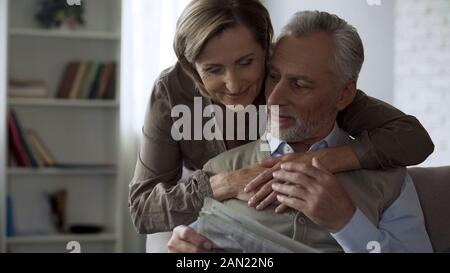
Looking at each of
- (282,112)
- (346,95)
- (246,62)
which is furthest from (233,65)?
(346,95)

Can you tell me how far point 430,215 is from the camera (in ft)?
5.26

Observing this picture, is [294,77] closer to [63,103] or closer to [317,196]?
[317,196]

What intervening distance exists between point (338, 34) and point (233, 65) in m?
0.22

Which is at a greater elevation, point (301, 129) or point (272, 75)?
point (272, 75)

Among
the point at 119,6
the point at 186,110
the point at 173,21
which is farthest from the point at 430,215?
the point at 119,6

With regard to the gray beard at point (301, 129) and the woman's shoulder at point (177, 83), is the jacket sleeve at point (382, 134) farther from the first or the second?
the woman's shoulder at point (177, 83)

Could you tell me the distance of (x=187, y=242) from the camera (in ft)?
5.01

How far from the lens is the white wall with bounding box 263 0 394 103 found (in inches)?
60.5

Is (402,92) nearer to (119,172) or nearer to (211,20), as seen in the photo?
(211,20)

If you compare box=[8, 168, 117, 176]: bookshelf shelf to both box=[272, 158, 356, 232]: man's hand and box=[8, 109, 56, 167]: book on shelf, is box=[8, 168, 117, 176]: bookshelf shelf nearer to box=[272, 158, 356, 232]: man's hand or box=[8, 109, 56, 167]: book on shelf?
box=[8, 109, 56, 167]: book on shelf

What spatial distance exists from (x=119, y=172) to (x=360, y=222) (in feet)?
1.57

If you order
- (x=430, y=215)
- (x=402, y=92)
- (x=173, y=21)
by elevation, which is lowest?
(x=430, y=215)

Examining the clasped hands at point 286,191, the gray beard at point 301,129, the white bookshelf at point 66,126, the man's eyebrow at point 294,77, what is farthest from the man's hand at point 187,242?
the man's eyebrow at point 294,77

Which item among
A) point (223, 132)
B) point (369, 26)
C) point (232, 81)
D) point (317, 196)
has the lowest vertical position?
point (317, 196)
